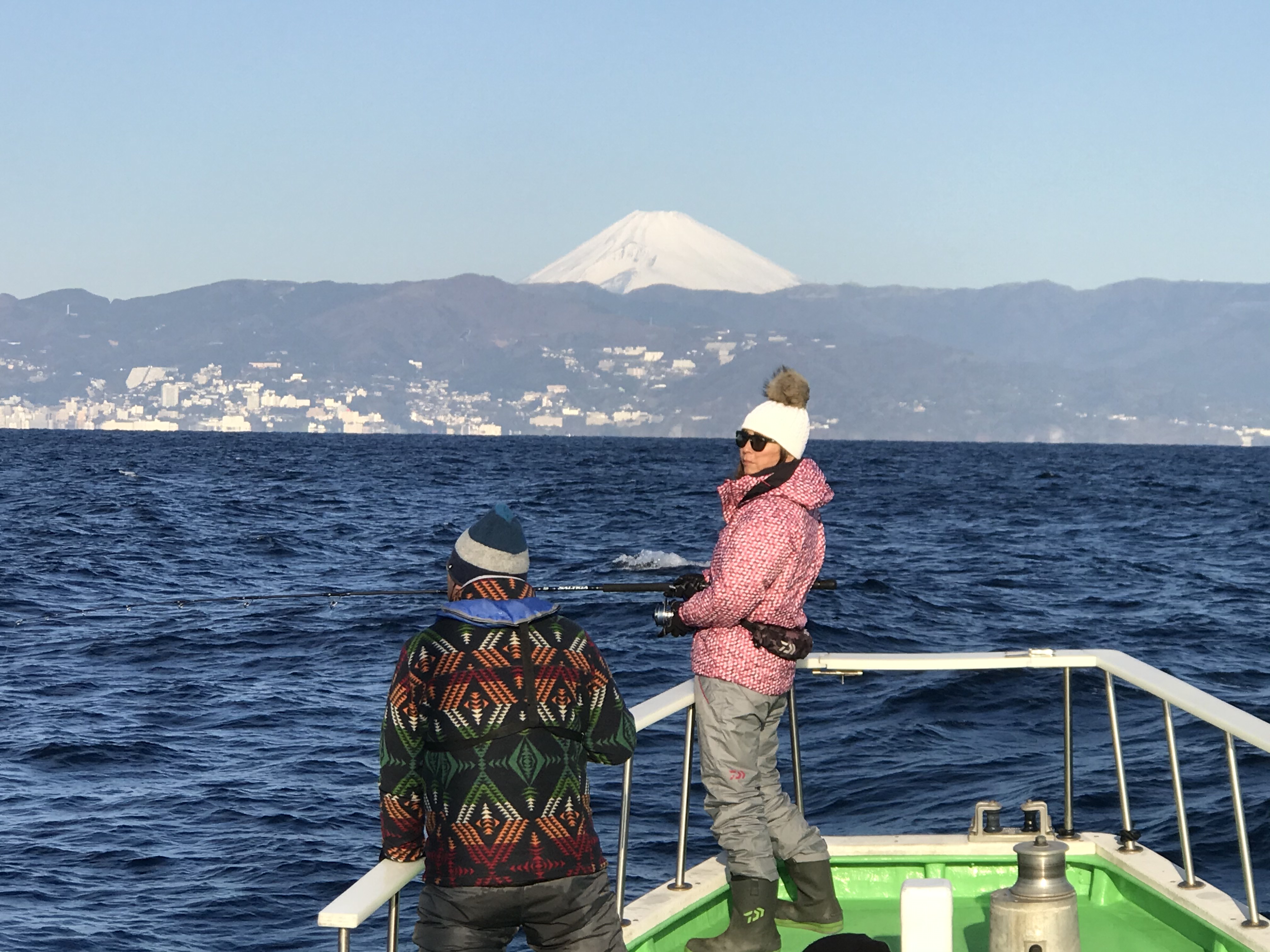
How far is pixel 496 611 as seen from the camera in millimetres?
3312

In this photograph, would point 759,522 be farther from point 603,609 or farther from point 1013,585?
point 1013,585

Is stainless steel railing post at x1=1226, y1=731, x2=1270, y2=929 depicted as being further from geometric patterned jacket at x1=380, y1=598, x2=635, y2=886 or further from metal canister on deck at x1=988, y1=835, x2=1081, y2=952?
geometric patterned jacket at x1=380, y1=598, x2=635, y2=886

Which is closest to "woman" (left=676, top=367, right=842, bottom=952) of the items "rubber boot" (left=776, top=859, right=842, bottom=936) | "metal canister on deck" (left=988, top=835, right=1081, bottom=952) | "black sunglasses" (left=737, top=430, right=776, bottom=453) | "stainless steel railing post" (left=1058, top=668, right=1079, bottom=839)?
"black sunglasses" (left=737, top=430, right=776, bottom=453)

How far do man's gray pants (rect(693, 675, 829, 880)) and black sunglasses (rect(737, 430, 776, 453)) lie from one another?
0.73m

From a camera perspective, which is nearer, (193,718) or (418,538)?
(193,718)

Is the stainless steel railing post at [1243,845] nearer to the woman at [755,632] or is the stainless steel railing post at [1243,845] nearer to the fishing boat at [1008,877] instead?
the fishing boat at [1008,877]

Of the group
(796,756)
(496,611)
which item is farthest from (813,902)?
(496,611)

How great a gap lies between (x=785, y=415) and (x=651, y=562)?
26806 mm

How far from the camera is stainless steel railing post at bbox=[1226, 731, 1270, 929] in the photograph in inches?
171

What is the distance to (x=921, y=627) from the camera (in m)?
22.3

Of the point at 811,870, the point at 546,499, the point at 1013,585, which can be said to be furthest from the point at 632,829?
the point at 546,499

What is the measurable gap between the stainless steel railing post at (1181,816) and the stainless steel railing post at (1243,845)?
0.54 feet

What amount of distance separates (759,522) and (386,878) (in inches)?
68.1

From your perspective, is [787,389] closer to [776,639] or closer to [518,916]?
[776,639]
